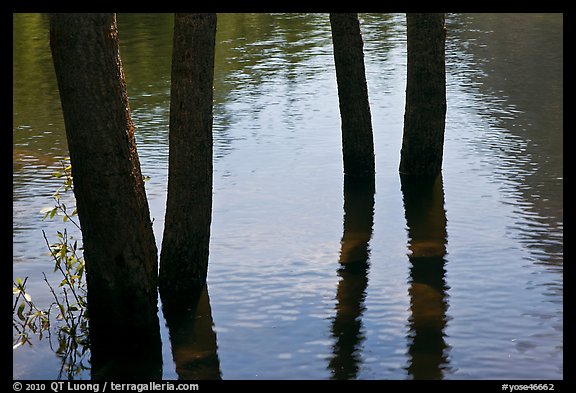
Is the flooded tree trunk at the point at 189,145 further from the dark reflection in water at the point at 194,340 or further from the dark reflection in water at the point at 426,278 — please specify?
the dark reflection in water at the point at 426,278

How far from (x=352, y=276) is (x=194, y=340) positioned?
2284 mm

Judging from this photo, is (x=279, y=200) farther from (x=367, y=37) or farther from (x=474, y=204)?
(x=367, y=37)

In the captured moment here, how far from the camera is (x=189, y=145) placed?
9.33 meters

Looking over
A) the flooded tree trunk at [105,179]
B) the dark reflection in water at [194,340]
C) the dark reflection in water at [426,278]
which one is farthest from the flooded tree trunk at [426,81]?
the flooded tree trunk at [105,179]

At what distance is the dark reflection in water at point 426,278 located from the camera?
8383 mm

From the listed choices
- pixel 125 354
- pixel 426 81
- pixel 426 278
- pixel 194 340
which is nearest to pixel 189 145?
pixel 194 340

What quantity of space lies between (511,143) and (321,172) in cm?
334

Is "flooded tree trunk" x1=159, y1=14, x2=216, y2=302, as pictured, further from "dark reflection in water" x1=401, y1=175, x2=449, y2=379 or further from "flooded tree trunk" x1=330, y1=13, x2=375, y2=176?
"flooded tree trunk" x1=330, y1=13, x2=375, y2=176

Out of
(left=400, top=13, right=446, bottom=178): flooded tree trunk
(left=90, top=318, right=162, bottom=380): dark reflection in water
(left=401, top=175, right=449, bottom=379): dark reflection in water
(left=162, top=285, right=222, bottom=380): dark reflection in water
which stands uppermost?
(left=400, top=13, right=446, bottom=178): flooded tree trunk

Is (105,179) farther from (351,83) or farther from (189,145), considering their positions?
(351,83)

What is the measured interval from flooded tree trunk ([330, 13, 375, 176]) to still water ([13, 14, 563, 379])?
758 mm

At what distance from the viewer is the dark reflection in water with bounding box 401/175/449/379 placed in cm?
838

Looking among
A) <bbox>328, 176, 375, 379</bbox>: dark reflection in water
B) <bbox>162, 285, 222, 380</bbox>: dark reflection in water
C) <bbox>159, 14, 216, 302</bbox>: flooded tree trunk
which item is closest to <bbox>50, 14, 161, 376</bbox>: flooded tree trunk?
<bbox>162, 285, 222, 380</bbox>: dark reflection in water
